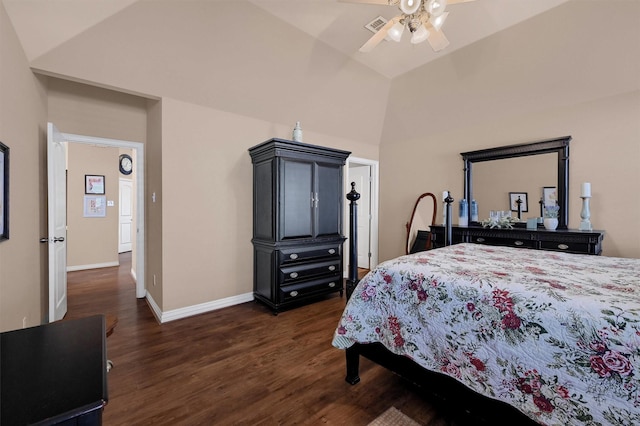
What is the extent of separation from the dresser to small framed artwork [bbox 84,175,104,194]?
6116 millimetres

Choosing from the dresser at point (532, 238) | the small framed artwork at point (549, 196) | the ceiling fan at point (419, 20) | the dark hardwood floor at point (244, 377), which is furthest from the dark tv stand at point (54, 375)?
the small framed artwork at point (549, 196)

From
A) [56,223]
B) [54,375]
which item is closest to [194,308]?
[56,223]

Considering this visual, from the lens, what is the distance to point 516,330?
3.66 feet

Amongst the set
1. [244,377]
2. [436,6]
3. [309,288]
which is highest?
[436,6]

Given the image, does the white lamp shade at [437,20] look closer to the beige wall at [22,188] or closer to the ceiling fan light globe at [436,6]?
the ceiling fan light globe at [436,6]

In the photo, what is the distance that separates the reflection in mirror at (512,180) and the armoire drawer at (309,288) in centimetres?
217

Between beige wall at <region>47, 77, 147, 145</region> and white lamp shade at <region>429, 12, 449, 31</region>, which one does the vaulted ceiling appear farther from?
beige wall at <region>47, 77, 147, 145</region>

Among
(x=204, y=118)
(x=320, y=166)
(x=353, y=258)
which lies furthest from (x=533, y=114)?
(x=204, y=118)

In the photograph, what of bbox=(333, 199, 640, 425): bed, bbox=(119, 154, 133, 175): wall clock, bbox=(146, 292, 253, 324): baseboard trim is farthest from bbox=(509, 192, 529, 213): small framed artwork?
bbox=(119, 154, 133, 175): wall clock

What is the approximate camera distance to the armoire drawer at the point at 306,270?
9.93 feet

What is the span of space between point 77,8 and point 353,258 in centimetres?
269

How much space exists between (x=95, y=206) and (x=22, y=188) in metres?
4.01

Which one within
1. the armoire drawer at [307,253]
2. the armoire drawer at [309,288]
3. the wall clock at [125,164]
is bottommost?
the armoire drawer at [309,288]

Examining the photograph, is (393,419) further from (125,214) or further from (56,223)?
(125,214)
